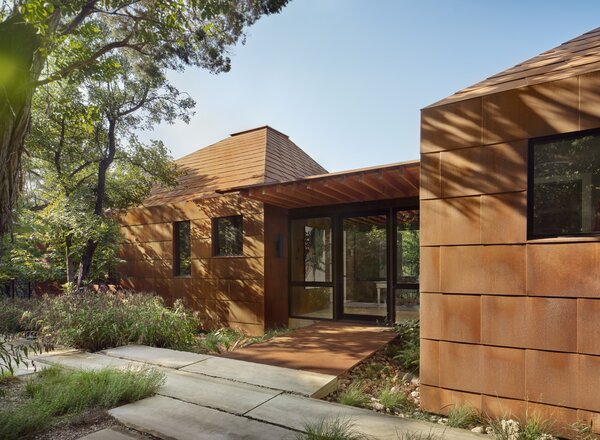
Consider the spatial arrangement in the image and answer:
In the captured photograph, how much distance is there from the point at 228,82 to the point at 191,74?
900mm

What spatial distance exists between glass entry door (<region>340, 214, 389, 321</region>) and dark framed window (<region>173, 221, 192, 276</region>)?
170 inches

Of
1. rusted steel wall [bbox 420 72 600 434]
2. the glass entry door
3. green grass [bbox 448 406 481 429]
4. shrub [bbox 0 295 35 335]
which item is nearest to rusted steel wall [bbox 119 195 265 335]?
the glass entry door

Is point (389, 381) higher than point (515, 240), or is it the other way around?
point (515, 240)

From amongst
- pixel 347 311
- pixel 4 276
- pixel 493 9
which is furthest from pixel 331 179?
pixel 4 276

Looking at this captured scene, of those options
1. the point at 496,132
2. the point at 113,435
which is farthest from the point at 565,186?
the point at 113,435

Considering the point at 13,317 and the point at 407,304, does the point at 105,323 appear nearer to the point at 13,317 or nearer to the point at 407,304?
the point at 13,317

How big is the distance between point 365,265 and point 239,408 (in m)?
4.86

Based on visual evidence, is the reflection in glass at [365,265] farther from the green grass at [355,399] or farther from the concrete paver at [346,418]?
the concrete paver at [346,418]

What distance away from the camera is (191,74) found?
8438 mm

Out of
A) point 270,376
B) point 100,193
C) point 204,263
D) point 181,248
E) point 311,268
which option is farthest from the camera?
point 181,248

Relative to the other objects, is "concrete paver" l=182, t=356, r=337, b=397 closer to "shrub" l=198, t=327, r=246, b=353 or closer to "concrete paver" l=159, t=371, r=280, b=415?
"concrete paver" l=159, t=371, r=280, b=415

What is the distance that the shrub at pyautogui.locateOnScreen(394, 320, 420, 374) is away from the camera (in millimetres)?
4992

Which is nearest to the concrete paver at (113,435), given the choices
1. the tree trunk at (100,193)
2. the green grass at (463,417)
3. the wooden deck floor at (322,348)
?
the wooden deck floor at (322,348)

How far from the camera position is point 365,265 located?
7.64 meters
